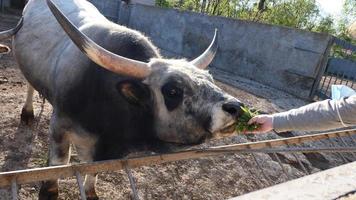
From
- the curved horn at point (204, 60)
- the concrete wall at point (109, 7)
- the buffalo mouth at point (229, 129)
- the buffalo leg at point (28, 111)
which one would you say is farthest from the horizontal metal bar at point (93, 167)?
the concrete wall at point (109, 7)

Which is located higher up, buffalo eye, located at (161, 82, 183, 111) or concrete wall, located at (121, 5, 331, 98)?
buffalo eye, located at (161, 82, 183, 111)

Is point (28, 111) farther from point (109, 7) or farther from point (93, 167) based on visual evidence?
point (109, 7)

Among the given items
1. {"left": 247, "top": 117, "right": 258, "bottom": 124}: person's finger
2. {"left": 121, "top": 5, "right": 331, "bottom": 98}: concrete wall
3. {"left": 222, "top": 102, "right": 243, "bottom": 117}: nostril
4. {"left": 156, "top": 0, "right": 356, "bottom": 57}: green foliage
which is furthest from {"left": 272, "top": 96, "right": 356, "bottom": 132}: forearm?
{"left": 156, "top": 0, "right": 356, "bottom": 57}: green foliage

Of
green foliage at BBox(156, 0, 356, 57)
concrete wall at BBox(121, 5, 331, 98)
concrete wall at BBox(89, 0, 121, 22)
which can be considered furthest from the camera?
green foliage at BBox(156, 0, 356, 57)

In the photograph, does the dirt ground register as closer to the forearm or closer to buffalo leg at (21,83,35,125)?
buffalo leg at (21,83,35,125)

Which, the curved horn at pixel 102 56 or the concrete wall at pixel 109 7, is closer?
the curved horn at pixel 102 56

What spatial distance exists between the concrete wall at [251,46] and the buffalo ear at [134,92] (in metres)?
8.22

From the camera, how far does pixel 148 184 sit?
4.10 metres

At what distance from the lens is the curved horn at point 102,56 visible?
2627mm

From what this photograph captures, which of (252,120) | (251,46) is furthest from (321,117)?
(251,46)

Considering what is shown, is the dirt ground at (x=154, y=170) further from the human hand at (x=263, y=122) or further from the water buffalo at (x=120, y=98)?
the human hand at (x=263, y=122)

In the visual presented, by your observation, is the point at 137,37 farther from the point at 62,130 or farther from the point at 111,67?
the point at 62,130

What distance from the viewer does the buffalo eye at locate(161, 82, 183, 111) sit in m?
2.73

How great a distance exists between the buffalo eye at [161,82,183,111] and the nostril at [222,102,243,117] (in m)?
0.38
